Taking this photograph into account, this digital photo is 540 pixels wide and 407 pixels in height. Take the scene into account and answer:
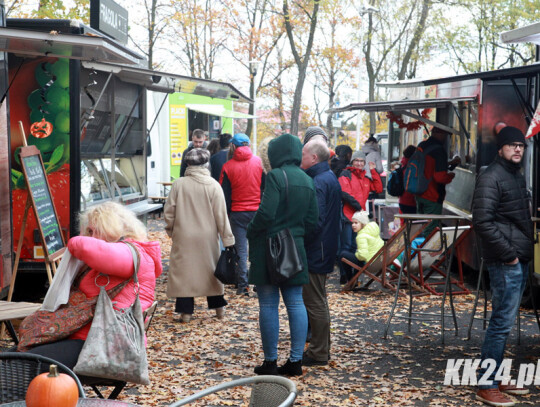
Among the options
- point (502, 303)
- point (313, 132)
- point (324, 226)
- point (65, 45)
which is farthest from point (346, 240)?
point (65, 45)

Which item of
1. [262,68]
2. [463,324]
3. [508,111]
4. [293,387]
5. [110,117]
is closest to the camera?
[293,387]

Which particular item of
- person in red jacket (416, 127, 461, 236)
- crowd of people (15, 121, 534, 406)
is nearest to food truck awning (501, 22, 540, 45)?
crowd of people (15, 121, 534, 406)

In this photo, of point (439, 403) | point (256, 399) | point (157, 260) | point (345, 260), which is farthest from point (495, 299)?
point (345, 260)

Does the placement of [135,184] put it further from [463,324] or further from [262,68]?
[262,68]

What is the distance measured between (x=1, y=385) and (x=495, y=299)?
3590mm

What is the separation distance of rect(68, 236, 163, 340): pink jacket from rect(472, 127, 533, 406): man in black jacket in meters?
2.43

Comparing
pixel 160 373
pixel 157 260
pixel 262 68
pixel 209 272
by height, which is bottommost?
pixel 160 373

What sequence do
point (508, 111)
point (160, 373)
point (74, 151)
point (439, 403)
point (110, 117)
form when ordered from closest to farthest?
point (439, 403) → point (160, 373) → point (74, 151) → point (508, 111) → point (110, 117)

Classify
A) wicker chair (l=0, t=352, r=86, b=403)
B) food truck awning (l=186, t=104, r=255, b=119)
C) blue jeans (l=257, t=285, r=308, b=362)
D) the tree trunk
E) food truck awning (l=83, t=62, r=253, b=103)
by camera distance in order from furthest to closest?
the tree trunk, food truck awning (l=186, t=104, r=255, b=119), food truck awning (l=83, t=62, r=253, b=103), blue jeans (l=257, t=285, r=308, b=362), wicker chair (l=0, t=352, r=86, b=403)

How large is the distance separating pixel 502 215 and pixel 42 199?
4514 mm

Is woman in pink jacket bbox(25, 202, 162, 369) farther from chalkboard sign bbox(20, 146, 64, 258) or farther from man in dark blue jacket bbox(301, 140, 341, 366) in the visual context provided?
chalkboard sign bbox(20, 146, 64, 258)

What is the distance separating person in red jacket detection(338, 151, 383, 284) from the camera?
10.5 meters

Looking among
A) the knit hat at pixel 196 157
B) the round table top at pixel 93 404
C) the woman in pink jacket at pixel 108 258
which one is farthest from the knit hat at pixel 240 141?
the round table top at pixel 93 404

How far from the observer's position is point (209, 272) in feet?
26.6
